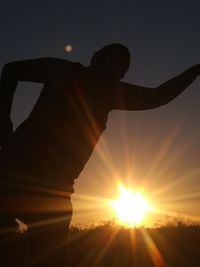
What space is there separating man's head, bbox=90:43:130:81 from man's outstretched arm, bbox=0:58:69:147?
1.35 feet

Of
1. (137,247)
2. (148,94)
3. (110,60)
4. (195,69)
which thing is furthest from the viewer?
(137,247)

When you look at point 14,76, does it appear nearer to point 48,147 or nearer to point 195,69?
point 48,147

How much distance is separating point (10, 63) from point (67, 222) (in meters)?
1.22

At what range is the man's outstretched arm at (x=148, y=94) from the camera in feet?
13.2

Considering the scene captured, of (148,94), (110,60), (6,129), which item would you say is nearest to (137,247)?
(148,94)

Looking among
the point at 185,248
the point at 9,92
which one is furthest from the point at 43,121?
the point at 185,248

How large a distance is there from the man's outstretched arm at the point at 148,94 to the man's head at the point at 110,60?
15 centimetres

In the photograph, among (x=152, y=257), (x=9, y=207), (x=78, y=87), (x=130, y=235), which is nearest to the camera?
(x=9, y=207)

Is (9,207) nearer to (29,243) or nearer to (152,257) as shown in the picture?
(29,243)

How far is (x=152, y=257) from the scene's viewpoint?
7.14 metres

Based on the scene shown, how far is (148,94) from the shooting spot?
4.12 m

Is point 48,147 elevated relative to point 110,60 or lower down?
lower down

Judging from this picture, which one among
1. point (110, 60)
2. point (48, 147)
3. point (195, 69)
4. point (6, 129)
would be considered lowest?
point (48, 147)

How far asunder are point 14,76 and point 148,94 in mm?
1159
